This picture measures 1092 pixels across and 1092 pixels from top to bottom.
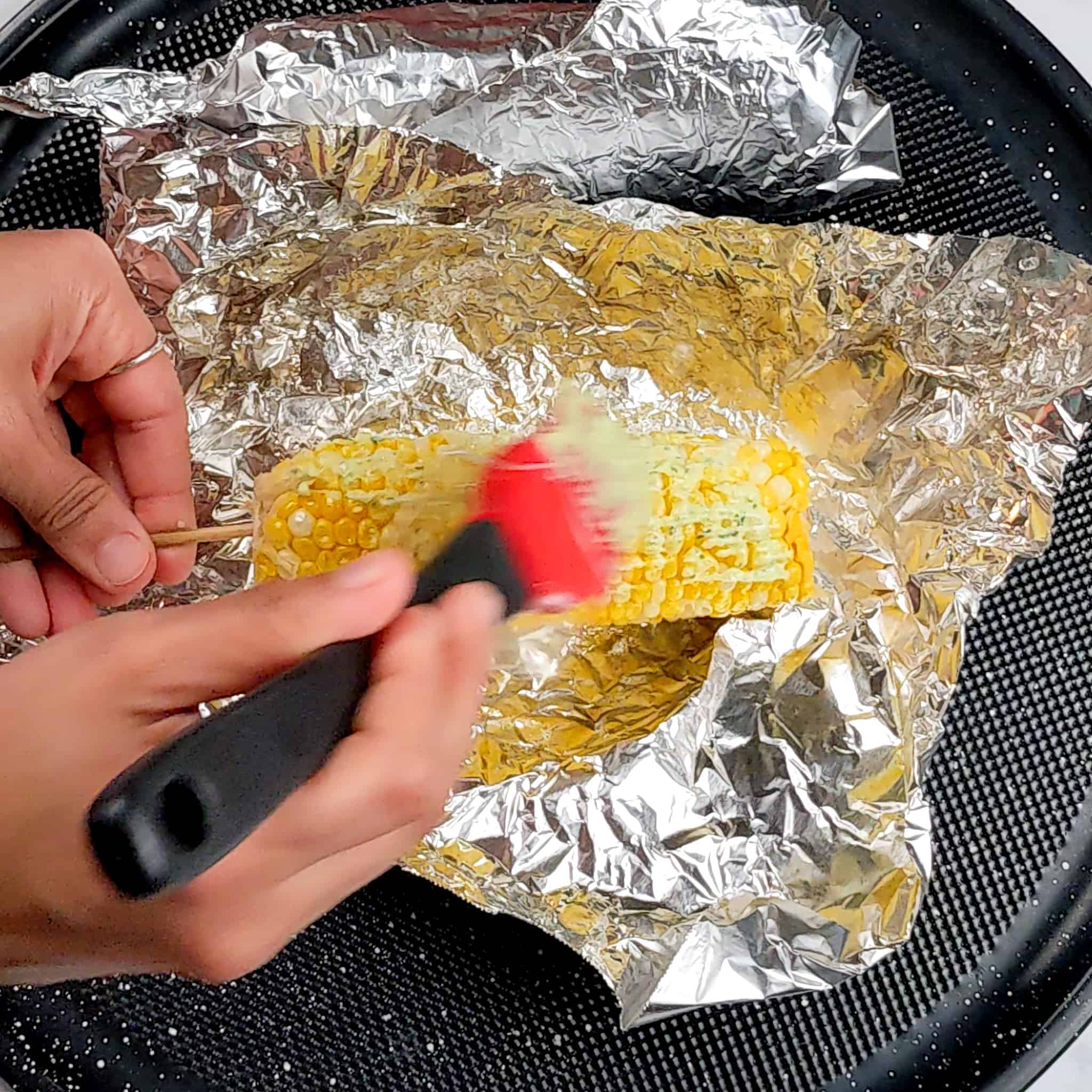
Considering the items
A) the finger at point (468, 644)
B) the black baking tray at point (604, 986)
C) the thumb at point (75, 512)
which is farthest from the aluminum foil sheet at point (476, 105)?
the finger at point (468, 644)

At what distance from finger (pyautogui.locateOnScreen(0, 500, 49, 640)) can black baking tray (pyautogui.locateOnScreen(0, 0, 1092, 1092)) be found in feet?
0.94

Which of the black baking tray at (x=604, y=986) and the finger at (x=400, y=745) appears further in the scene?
the black baking tray at (x=604, y=986)

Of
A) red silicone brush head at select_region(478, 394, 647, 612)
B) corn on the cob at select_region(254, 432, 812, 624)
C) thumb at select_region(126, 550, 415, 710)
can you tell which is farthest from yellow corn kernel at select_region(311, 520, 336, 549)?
thumb at select_region(126, 550, 415, 710)

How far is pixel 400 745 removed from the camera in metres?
0.43

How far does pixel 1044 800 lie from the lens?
815mm

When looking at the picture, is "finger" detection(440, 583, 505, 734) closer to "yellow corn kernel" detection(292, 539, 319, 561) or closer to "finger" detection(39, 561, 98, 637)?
"yellow corn kernel" detection(292, 539, 319, 561)

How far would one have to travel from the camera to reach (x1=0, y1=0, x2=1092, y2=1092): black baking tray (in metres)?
0.79

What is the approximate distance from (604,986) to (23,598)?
0.54 metres

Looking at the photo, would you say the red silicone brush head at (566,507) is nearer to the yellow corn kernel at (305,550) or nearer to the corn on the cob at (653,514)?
the corn on the cob at (653,514)

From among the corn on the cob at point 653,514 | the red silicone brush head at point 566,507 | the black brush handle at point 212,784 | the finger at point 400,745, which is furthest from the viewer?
the corn on the cob at point 653,514

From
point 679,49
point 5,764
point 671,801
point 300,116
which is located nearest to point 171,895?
point 5,764

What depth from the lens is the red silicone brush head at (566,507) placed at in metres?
0.56

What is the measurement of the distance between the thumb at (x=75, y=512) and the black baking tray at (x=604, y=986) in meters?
0.31

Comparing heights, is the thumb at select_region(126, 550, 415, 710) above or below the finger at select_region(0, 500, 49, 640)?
above
